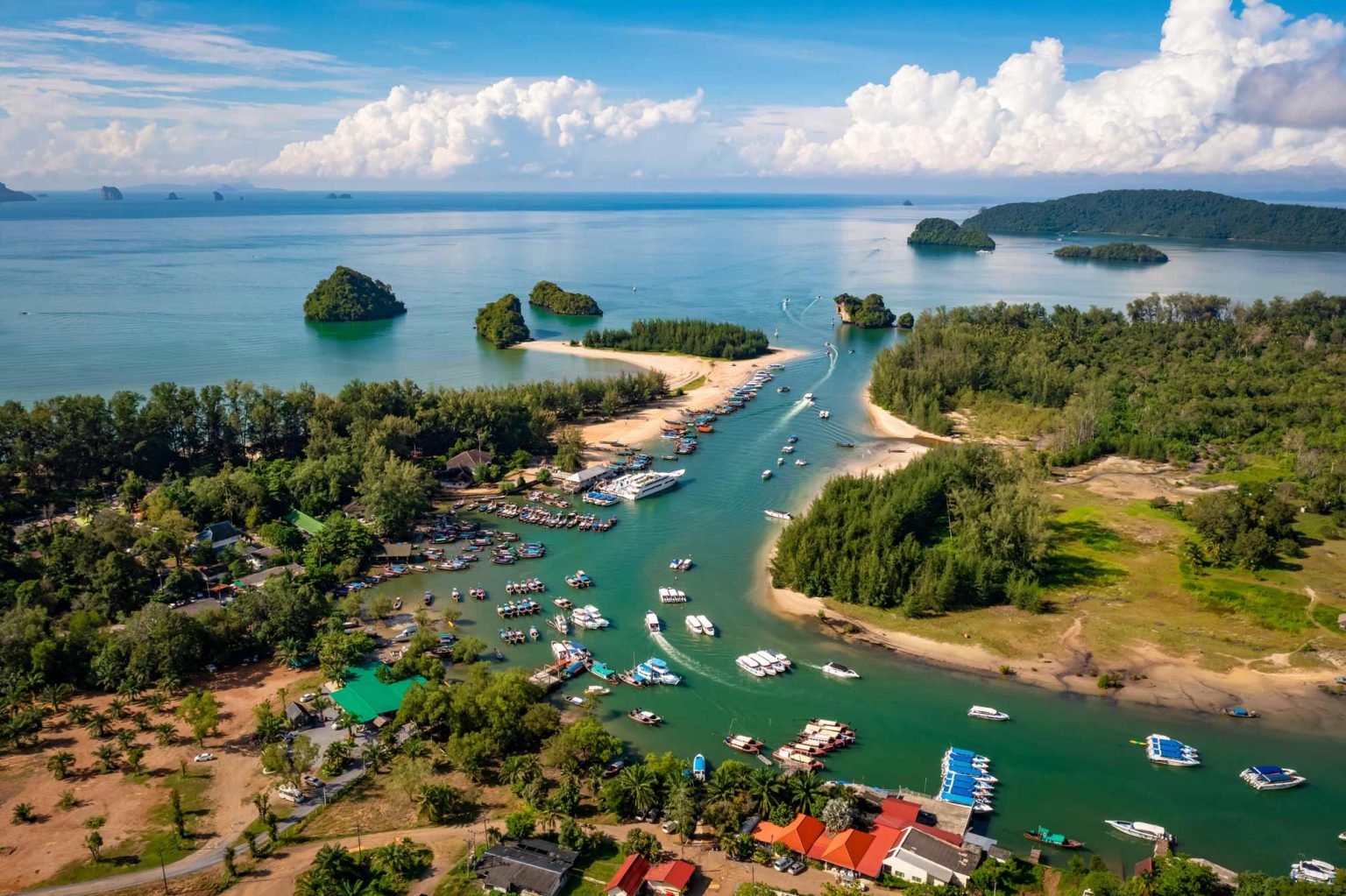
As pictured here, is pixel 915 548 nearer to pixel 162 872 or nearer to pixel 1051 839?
pixel 1051 839

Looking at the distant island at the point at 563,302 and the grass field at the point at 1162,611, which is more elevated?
the distant island at the point at 563,302

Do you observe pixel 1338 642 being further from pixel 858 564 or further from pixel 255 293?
pixel 255 293

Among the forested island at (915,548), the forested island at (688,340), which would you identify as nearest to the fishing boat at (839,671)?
the forested island at (915,548)

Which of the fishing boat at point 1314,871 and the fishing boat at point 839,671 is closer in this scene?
the fishing boat at point 1314,871

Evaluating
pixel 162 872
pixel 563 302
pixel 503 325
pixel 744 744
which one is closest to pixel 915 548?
Result: pixel 744 744

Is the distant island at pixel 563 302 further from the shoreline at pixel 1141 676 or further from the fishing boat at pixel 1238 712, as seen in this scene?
the fishing boat at pixel 1238 712
